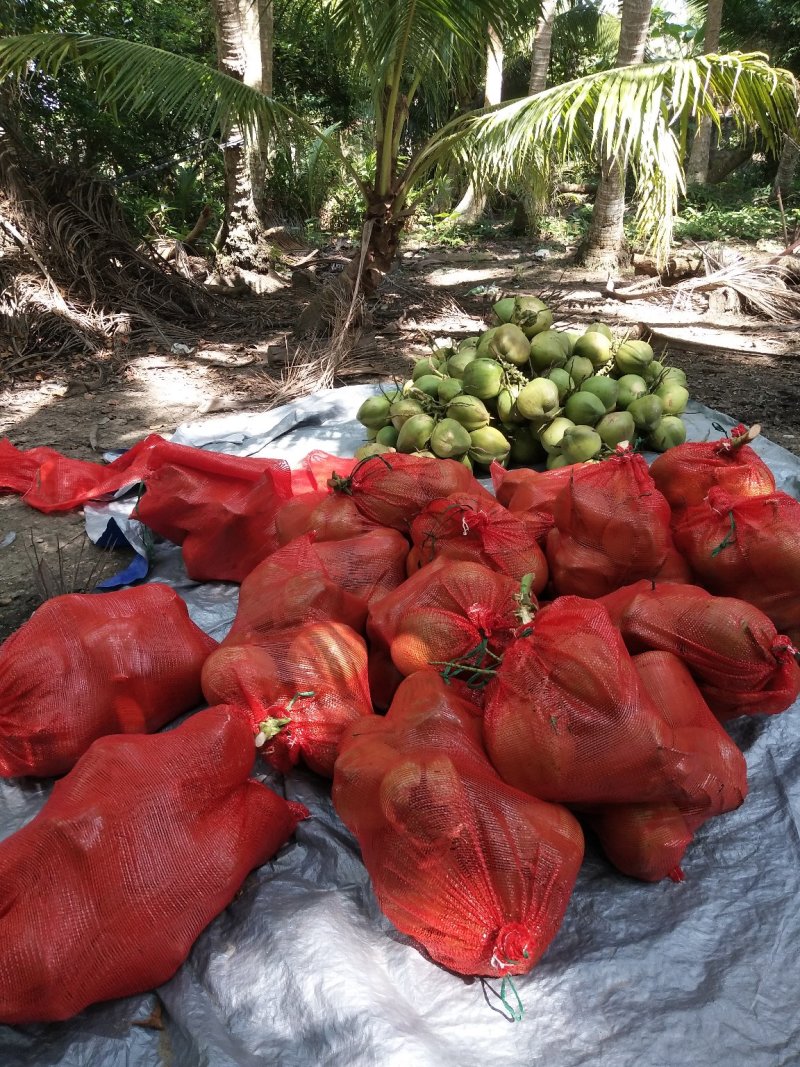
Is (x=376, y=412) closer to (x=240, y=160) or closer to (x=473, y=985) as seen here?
(x=473, y=985)

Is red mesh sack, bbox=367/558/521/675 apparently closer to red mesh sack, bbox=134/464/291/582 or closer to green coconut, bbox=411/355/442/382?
red mesh sack, bbox=134/464/291/582

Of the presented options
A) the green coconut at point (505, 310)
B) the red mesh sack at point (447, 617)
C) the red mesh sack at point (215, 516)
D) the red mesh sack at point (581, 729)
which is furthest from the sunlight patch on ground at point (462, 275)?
the red mesh sack at point (581, 729)

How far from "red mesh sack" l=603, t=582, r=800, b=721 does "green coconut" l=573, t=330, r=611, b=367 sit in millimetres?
1658

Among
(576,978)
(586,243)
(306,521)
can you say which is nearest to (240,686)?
(306,521)

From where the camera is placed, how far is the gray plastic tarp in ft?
4.26

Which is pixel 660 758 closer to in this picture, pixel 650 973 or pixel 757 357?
pixel 650 973

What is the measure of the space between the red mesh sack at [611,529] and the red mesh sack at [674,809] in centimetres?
48

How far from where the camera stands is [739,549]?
1969mm

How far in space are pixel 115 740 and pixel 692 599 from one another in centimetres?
139

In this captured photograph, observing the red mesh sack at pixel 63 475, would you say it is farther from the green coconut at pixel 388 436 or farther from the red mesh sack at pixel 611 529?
the red mesh sack at pixel 611 529

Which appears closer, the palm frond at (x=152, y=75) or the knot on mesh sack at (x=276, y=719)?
the knot on mesh sack at (x=276, y=719)

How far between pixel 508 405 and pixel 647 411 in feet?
1.92

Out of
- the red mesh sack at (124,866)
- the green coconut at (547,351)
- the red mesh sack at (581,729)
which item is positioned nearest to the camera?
the red mesh sack at (124,866)

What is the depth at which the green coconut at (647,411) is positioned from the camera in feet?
10.0
